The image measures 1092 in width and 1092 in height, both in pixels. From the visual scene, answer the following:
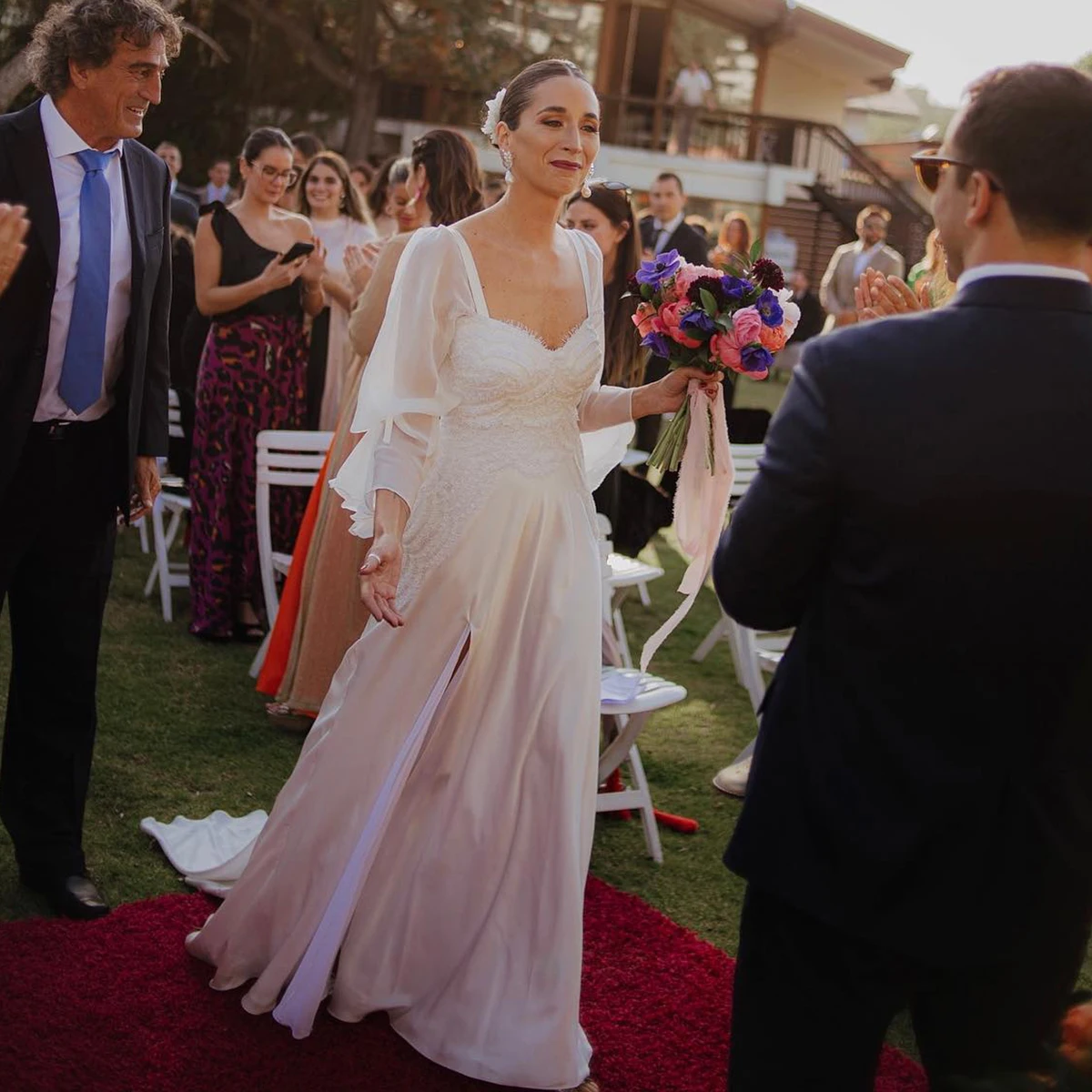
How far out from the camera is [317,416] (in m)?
7.51

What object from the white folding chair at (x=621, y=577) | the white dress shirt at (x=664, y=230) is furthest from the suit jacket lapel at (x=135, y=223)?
the white dress shirt at (x=664, y=230)

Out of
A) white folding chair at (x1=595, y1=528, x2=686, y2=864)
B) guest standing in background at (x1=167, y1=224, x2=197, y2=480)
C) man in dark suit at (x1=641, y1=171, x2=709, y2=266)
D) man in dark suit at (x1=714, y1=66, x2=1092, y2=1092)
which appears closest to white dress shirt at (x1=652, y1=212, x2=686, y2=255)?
man in dark suit at (x1=641, y1=171, x2=709, y2=266)

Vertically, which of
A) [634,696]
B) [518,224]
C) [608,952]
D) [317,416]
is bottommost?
[608,952]

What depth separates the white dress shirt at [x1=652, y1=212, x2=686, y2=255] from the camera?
10977 mm

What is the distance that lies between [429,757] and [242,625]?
12.5ft

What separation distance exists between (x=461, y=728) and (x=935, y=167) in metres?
1.87

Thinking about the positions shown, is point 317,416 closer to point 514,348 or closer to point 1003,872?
point 514,348

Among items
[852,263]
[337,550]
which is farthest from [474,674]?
[852,263]

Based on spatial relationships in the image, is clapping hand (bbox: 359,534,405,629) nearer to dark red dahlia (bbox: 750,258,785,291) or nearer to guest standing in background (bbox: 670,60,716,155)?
dark red dahlia (bbox: 750,258,785,291)

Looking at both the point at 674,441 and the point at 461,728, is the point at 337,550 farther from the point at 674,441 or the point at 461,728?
the point at 674,441

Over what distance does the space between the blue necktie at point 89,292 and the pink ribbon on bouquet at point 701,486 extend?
1.60m

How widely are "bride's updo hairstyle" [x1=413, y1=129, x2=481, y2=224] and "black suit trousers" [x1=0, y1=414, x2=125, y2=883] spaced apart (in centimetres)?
204

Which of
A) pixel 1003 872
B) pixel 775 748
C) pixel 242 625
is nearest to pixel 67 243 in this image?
pixel 775 748

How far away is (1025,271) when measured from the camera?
179 cm
